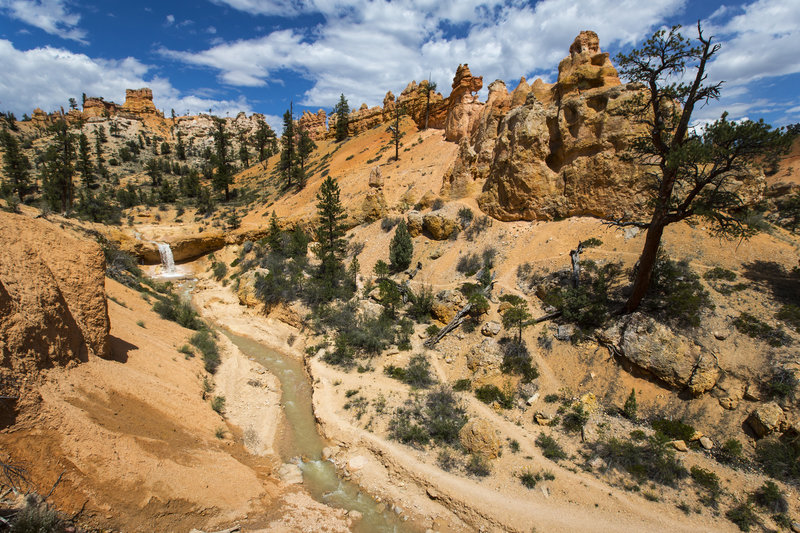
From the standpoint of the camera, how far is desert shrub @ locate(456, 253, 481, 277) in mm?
22281

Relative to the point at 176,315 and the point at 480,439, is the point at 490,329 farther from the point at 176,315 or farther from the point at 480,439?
the point at 176,315

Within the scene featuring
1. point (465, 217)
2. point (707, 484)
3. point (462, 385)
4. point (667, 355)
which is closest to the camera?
point (707, 484)

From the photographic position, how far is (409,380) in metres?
15.4

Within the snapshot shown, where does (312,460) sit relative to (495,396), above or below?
below

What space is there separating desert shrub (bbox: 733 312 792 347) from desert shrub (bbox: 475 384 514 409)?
8640 millimetres

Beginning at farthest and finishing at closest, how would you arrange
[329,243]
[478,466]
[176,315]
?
1. [329,243]
2. [176,315]
3. [478,466]

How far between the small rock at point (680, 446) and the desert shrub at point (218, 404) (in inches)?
611

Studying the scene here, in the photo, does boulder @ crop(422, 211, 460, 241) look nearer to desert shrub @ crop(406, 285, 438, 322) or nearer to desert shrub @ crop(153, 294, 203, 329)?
desert shrub @ crop(406, 285, 438, 322)

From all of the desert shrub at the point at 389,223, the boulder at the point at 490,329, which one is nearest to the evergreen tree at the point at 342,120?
the desert shrub at the point at 389,223

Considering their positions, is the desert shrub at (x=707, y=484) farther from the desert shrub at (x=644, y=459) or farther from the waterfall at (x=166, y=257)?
the waterfall at (x=166, y=257)

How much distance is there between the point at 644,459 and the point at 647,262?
703cm

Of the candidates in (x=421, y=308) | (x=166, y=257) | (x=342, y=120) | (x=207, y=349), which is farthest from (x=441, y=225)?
(x=342, y=120)

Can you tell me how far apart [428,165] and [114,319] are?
31963 millimetres

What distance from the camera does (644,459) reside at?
1039 cm
